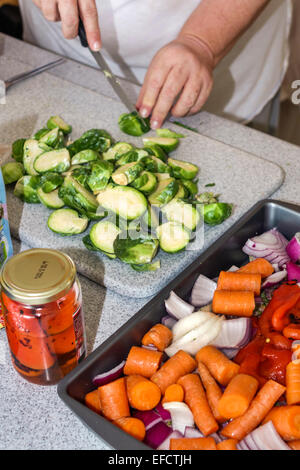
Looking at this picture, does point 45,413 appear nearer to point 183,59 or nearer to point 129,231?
point 129,231

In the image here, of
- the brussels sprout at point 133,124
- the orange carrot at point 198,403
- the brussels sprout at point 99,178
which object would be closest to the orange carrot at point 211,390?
the orange carrot at point 198,403

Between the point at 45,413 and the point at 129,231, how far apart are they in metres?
0.47

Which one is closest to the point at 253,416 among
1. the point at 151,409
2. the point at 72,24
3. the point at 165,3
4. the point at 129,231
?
the point at 151,409

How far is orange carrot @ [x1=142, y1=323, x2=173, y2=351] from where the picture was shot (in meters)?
1.13

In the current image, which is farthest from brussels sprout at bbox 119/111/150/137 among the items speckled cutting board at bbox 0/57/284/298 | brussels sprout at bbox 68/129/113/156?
brussels sprout at bbox 68/129/113/156

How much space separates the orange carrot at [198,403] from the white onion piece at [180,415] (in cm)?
1

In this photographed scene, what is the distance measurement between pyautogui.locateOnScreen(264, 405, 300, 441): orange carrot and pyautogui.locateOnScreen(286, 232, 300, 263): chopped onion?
462 mm

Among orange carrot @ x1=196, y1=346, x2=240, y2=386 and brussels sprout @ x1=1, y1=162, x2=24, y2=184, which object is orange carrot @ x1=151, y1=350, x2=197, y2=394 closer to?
orange carrot @ x1=196, y1=346, x2=240, y2=386

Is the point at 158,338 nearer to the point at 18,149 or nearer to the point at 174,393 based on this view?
the point at 174,393

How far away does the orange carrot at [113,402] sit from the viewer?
3.32 feet

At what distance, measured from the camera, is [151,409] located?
1042mm

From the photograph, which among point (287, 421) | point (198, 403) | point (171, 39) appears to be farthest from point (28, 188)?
point (171, 39)

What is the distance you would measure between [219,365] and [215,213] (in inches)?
18.4

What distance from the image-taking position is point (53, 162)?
1.51 m
